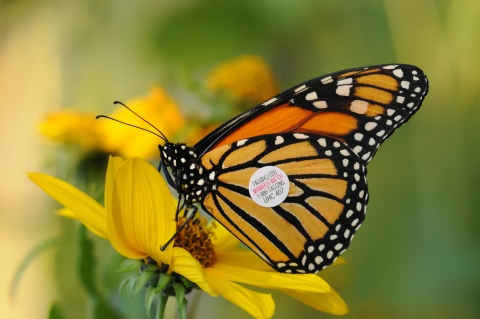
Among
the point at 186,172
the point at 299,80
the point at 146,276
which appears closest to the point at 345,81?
the point at 186,172

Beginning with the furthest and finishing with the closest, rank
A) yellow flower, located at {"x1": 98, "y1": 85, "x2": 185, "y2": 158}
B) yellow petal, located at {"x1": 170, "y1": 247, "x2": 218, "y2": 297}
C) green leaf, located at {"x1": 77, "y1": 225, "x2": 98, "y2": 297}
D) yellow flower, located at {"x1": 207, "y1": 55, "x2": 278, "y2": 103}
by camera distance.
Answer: yellow flower, located at {"x1": 207, "y1": 55, "x2": 278, "y2": 103}
yellow flower, located at {"x1": 98, "y1": 85, "x2": 185, "y2": 158}
green leaf, located at {"x1": 77, "y1": 225, "x2": 98, "y2": 297}
yellow petal, located at {"x1": 170, "y1": 247, "x2": 218, "y2": 297}

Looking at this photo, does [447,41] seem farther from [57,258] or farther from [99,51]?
[57,258]

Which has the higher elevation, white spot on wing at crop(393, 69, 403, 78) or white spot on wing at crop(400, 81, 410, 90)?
white spot on wing at crop(393, 69, 403, 78)

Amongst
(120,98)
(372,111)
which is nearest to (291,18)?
(120,98)

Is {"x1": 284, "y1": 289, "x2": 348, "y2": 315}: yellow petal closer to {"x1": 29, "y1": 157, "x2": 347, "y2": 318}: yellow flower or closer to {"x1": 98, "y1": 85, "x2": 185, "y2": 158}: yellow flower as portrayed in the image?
{"x1": 29, "y1": 157, "x2": 347, "y2": 318}: yellow flower

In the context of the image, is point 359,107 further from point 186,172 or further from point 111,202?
point 111,202

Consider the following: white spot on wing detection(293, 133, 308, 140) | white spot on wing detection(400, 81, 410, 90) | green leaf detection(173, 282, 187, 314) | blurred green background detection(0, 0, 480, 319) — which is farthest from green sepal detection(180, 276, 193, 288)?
blurred green background detection(0, 0, 480, 319)
